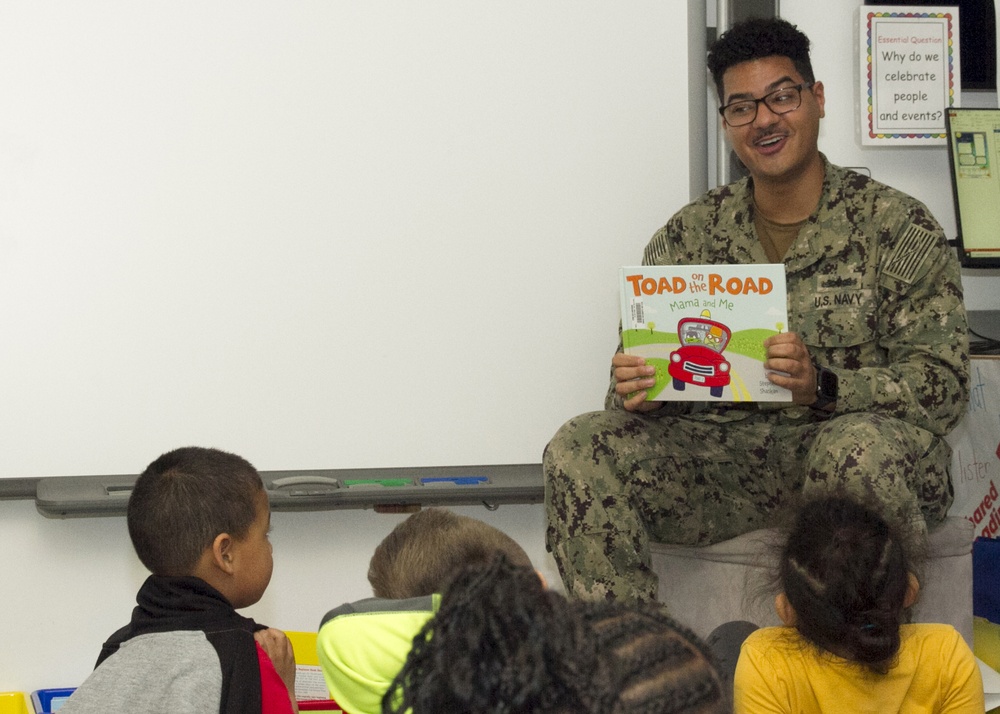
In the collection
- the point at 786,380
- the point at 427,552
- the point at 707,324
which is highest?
the point at 707,324

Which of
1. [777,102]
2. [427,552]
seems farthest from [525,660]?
[777,102]

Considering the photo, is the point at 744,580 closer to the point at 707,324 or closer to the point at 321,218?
the point at 707,324

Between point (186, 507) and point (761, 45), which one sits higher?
point (761, 45)

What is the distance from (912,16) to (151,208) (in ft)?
6.45

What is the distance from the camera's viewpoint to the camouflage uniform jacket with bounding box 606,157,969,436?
2.12 meters

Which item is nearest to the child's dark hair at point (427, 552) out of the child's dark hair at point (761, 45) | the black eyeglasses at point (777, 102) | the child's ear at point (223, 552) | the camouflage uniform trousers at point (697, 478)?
the child's ear at point (223, 552)

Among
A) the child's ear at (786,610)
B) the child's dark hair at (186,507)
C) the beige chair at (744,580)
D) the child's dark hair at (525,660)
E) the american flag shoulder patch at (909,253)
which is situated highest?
the american flag shoulder patch at (909,253)

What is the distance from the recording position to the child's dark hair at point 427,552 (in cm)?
155

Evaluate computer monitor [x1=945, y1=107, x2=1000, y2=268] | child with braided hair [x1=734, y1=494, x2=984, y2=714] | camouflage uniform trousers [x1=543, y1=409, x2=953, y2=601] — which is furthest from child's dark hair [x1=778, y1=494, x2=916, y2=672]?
computer monitor [x1=945, y1=107, x2=1000, y2=268]

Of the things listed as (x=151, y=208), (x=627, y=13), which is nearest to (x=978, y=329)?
(x=627, y=13)

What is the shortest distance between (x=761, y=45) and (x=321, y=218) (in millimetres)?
1060

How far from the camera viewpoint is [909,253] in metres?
2.23

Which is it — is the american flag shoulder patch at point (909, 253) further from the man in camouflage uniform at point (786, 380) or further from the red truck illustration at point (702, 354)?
the red truck illustration at point (702, 354)

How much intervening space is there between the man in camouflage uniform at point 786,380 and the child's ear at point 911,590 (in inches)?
7.0
